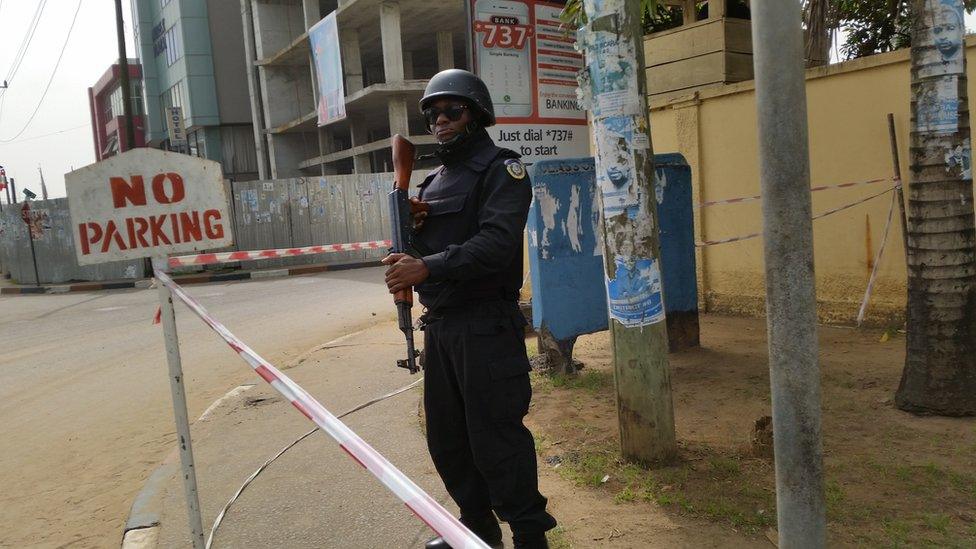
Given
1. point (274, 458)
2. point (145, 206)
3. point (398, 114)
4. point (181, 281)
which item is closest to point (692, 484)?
point (274, 458)

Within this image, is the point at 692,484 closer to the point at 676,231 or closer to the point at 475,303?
the point at 475,303

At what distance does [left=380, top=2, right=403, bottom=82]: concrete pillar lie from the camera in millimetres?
22297

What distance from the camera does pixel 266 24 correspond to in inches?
1176

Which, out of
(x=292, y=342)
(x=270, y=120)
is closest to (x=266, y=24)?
(x=270, y=120)

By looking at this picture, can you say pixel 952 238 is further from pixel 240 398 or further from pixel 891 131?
pixel 240 398

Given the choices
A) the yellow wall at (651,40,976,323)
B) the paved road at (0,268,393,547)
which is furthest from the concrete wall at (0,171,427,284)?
the yellow wall at (651,40,976,323)

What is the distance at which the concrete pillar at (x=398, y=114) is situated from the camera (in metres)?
23.8

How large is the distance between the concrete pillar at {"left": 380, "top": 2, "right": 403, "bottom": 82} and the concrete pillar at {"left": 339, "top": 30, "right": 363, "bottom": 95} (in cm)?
236

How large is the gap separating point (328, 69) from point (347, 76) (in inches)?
62.2

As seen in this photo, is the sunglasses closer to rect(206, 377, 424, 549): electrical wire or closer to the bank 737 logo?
rect(206, 377, 424, 549): electrical wire

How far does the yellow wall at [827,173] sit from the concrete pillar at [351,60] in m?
19.1

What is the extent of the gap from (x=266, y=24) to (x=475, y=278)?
102ft

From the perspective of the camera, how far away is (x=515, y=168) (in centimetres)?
246

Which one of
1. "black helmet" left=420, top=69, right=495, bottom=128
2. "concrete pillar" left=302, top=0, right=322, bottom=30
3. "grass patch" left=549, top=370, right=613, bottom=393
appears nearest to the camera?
"black helmet" left=420, top=69, right=495, bottom=128
